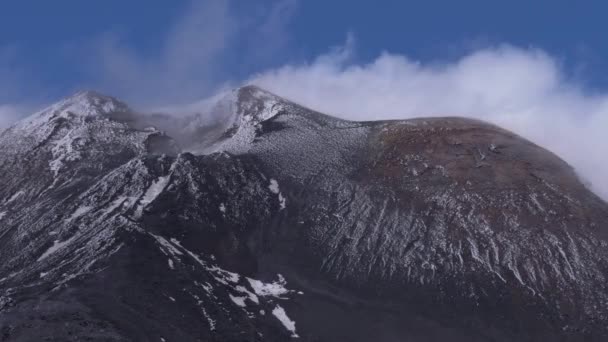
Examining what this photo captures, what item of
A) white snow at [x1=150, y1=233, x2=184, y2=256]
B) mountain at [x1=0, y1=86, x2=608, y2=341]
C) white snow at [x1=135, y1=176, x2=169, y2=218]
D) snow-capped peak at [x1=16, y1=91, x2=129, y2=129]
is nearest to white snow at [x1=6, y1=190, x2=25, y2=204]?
mountain at [x1=0, y1=86, x2=608, y2=341]

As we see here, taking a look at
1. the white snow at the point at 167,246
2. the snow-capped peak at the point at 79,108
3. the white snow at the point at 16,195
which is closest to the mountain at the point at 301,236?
the white snow at the point at 16,195

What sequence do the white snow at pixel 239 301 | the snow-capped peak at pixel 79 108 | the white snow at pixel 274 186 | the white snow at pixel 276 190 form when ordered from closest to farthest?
the white snow at pixel 239 301 → the white snow at pixel 276 190 → the white snow at pixel 274 186 → the snow-capped peak at pixel 79 108

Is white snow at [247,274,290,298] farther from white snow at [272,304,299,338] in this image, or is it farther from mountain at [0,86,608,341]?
white snow at [272,304,299,338]

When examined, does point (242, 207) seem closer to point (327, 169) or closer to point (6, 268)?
point (327, 169)

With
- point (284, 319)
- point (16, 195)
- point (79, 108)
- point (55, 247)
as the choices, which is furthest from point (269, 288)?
point (79, 108)

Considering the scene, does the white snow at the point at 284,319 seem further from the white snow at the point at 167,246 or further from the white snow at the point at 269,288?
the white snow at the point at 167,246

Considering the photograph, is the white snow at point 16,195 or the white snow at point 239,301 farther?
the white snow at point 16,195
